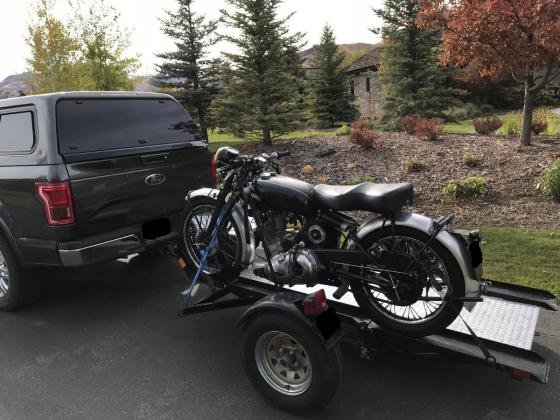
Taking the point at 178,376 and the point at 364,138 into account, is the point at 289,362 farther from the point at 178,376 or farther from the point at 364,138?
the point at 364,138

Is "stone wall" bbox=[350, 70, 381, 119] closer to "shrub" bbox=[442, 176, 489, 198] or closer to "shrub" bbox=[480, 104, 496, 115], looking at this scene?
"shrub" bbox=[480, 104, 496, 115]

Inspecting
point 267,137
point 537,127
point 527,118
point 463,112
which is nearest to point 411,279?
point 527,118

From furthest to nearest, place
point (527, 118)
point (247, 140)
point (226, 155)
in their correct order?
point (247, 140), point (527, 118), point (226, 155)

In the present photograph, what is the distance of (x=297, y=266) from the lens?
3414 millimetres

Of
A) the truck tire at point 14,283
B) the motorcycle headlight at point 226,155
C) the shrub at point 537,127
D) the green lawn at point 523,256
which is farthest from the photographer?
the shrub at point 537,127

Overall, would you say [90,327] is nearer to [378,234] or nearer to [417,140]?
[378,234]

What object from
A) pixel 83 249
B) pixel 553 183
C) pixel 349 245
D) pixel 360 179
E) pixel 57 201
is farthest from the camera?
pixel 360 179

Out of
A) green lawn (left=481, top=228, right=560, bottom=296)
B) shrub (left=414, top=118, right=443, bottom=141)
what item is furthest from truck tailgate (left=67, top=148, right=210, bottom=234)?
shrub (left=414, top=118, right=443, bottom=141)

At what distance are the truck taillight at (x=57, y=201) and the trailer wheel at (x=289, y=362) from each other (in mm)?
1930

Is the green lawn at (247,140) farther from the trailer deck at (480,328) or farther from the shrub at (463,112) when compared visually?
the trailer deck at (480,328)

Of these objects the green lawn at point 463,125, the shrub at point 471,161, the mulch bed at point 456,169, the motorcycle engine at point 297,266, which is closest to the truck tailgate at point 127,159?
the motorcycle engine at point 297,266

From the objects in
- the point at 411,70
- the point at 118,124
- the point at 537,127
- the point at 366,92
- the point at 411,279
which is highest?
the point at 411,70

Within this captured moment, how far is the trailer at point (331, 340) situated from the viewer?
9.39ft

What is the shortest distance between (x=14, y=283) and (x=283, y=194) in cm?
290
